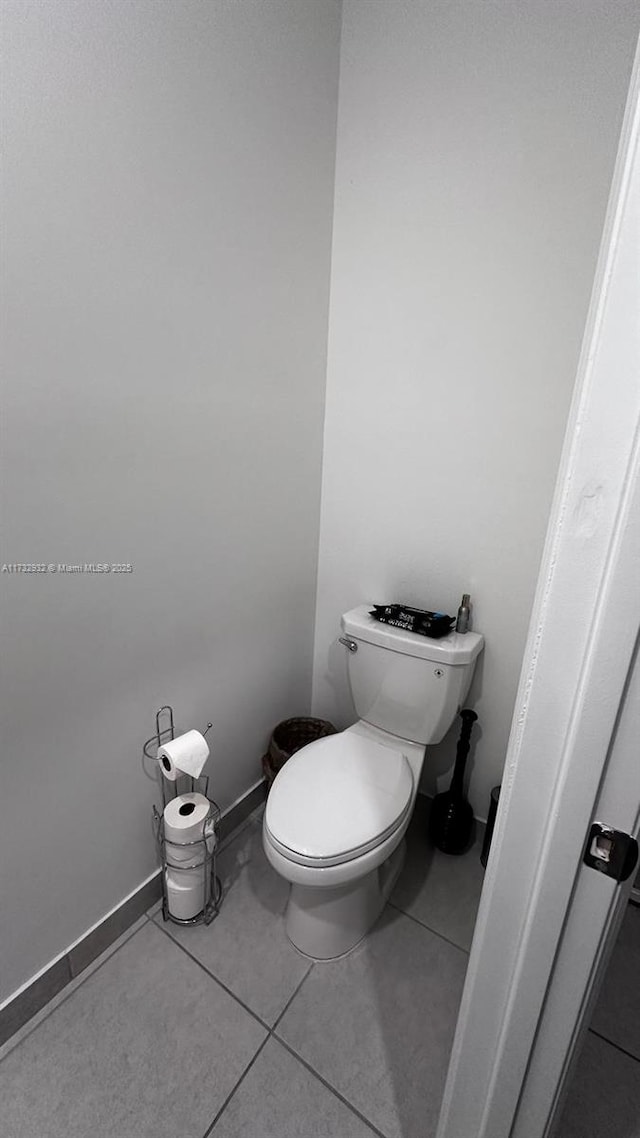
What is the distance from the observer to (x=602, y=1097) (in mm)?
1012

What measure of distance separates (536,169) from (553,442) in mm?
652

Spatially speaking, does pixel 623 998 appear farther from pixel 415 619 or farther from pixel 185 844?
pixel 185 844

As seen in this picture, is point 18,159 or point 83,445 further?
point 83,445

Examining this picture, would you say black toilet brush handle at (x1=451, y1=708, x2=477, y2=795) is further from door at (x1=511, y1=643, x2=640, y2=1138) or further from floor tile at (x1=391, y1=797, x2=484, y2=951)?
door at (x1=511, y1=643, x2=640, y2=1138)

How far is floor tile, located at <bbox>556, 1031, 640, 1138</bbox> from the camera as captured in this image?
961 mm

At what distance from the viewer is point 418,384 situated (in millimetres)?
1410

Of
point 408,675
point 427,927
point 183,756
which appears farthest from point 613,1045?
point 183,756

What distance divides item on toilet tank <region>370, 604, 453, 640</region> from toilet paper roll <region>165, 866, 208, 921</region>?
33.6 inches

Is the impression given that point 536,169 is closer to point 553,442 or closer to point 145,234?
point 553,442

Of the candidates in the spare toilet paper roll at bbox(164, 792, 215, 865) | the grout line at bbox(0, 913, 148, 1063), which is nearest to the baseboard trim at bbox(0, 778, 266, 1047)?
the grout line at bbox(0, 913, 148, 1063)

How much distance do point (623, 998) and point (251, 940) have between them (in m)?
0.97

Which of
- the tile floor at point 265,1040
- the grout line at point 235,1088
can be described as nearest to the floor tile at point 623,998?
the tile floor at point 265,1040

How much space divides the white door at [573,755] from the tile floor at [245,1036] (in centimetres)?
55

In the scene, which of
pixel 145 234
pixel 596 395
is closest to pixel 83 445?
pixel 145 234
